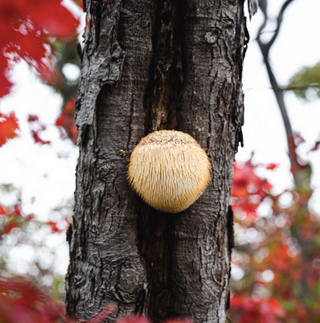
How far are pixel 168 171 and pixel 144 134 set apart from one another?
37cm

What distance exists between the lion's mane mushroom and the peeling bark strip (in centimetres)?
18

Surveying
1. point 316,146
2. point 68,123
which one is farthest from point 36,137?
point 316,146

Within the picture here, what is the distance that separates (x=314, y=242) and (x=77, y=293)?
255 inches

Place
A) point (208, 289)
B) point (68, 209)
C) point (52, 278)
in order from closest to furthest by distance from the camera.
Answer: point (208, 289) → point (52, 278) → point (68, 209)

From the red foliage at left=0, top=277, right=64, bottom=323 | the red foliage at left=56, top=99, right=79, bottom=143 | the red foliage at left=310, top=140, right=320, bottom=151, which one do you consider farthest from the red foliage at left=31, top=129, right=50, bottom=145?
the red foliage at left=310, top=140, right=320, bottom=151

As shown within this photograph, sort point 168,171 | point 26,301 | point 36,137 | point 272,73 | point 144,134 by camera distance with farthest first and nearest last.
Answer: point 272,73
point 36,137
point 144,134
point 168,171
point 26,301

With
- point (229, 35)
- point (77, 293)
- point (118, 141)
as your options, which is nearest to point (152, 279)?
point (77, 293)

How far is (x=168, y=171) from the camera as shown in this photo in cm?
155

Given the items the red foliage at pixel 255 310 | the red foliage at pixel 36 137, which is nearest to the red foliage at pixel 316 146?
the red foliage at pixel 255 310

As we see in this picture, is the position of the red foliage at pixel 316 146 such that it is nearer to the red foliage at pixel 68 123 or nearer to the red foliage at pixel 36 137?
the red foliage at pixel 68 123

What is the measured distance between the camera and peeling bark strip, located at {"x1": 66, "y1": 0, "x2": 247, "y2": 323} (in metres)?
1.67

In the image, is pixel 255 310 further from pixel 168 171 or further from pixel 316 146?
pixel 168 171

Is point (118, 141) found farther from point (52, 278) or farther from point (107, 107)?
point (52, 278)

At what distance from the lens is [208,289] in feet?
5.75
